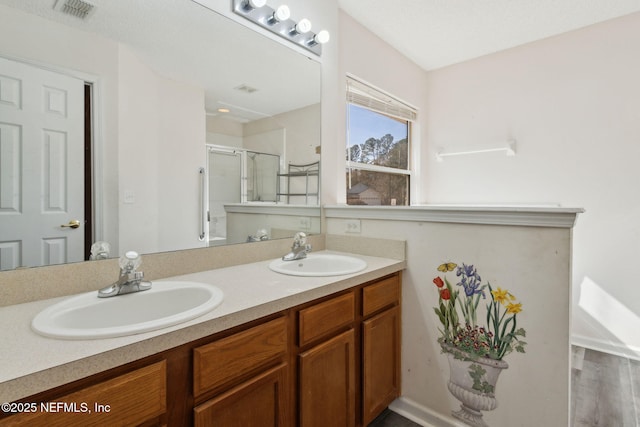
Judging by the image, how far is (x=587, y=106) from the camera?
2.46 meters

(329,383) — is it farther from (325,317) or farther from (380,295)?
(380,295)

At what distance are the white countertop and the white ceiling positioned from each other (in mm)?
2016

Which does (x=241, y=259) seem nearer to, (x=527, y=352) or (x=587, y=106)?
(x=527, y=352)

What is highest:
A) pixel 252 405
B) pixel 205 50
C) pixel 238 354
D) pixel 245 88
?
pixel 205 50

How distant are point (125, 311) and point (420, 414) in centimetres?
151

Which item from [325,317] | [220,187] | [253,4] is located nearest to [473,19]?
[253,4]

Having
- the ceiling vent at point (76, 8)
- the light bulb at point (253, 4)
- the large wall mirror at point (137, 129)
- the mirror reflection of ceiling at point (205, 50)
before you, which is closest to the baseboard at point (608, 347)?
the large wall mirror at point (137, 129)

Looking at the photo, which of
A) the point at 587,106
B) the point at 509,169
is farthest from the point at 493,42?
the point at 509,169

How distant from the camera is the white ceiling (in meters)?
2.17

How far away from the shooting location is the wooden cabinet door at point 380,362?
145 cm

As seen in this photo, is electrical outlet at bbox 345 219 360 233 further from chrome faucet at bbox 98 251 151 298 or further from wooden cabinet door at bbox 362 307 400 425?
chrome faucet at bbox 98 251 151 298

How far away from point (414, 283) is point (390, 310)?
7.7 inches

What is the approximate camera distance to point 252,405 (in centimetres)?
97

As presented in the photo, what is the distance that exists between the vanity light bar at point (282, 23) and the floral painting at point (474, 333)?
1.55 m
